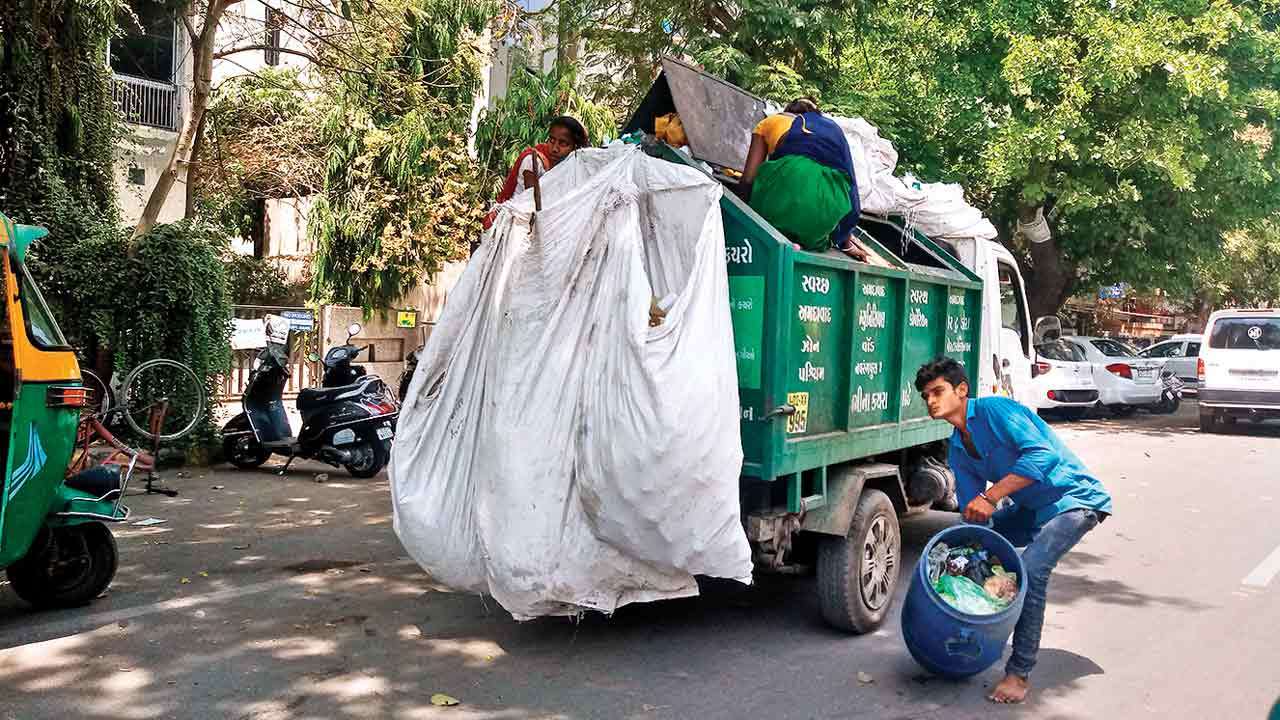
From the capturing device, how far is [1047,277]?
19.6 metres

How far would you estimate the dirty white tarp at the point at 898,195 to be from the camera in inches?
258

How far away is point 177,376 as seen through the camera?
31.6 feet

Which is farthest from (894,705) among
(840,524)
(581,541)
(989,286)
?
(989,286)

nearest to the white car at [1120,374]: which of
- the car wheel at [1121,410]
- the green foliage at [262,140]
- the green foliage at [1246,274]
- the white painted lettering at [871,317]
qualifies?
the car wheel at [1121,410]

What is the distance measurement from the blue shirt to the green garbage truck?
2.41 ft

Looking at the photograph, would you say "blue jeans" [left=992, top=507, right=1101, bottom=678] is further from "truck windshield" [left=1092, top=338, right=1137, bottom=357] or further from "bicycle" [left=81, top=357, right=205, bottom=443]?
"truck windshield" [left=1092, top=338, right=1137, bottom=357]

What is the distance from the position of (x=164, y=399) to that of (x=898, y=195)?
6.53m

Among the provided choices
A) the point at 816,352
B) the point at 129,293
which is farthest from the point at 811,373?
the point at 129,293

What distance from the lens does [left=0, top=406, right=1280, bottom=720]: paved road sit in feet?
13.8

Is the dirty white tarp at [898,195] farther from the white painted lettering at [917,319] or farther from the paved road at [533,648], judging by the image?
the paved road at [533,648]

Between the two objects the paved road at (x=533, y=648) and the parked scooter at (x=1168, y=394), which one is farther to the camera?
the parked scooter at (x=1168, y=394)

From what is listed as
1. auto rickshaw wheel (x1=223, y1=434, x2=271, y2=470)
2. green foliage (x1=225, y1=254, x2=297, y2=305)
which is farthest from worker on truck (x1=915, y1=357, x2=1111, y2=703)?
green foliage (x1=225, y1=254, x2=297, y2=305)

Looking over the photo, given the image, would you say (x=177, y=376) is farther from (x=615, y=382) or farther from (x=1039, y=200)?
(x=1039, y=200)

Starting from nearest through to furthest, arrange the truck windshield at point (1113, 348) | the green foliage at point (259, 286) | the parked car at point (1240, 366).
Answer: the parked car at point (1240, 366) < the green foliage at point (259, 286) < the truck windshield at point (1113, 348)
